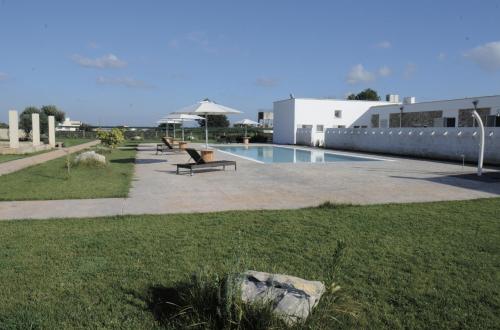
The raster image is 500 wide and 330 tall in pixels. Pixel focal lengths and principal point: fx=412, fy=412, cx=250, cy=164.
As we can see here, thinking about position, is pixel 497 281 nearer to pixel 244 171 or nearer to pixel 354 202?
pixel 354 202

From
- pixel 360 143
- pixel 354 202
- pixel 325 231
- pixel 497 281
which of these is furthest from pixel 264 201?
pixel 360 143

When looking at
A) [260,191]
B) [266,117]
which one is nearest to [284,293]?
[260,191]

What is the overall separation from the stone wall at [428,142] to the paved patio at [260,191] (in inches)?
199

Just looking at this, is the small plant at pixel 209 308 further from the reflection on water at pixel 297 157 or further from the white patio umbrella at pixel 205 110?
the reflection on water at pixel 297 157

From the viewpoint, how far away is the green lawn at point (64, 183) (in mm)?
8336

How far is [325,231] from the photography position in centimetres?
A: 559

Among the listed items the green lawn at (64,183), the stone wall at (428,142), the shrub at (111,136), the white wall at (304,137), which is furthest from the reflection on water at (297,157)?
the green lawn at (64,183)

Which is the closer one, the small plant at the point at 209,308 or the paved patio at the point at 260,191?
the small plant at the point at 209,308

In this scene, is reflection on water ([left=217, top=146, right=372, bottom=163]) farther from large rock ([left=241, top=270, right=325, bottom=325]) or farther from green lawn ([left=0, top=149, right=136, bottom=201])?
large rock ([left=241, top=270, right=325, bottom=325])

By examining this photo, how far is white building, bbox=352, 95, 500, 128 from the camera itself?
83.9 feet

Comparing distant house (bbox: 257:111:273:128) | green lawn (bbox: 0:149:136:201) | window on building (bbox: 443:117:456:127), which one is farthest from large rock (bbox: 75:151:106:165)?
distant house (bbox: 257:111:273:128)

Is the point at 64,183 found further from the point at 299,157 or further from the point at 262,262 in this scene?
the point at 299,157

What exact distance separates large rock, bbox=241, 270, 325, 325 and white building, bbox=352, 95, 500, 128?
85.4 feet

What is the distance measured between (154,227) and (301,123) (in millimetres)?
32288
